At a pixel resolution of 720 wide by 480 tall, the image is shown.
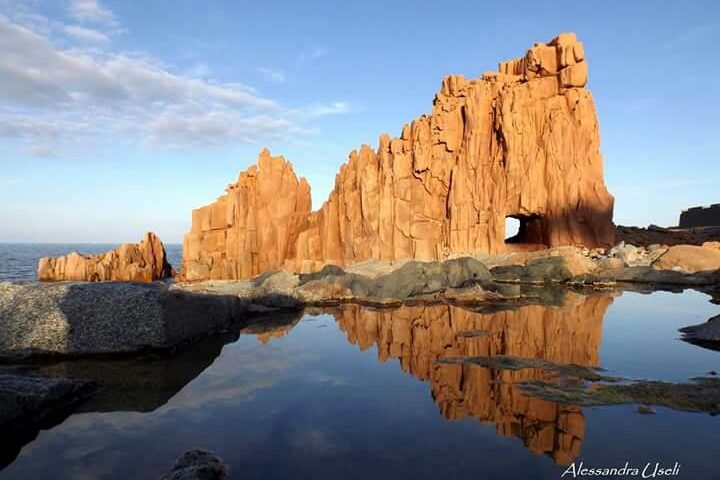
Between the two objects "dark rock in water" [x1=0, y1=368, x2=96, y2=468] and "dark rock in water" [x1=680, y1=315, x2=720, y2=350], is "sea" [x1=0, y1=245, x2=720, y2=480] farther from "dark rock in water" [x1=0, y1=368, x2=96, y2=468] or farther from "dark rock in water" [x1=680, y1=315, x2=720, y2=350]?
"dark rock in water" [x1=680, y1=315, x2=720, y2=350]

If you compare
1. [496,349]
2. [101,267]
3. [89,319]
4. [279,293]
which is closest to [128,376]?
[89,319]

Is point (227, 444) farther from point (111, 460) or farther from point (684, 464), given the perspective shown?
point (684, 464)

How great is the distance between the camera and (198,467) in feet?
18.2

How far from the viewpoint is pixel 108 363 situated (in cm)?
1116

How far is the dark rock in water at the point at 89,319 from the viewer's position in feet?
38.6

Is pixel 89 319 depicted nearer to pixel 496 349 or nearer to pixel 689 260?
pixel 496 349

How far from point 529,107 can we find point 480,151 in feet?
19.2

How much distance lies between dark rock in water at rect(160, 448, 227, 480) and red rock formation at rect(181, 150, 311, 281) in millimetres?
39603

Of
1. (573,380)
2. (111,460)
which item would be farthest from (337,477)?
(573,380)

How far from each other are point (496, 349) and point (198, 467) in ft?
27.8

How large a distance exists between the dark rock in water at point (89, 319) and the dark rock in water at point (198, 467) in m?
6.84

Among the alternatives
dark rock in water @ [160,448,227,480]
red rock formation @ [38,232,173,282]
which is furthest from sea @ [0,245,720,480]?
red rock formation @ [38,232,173,282]

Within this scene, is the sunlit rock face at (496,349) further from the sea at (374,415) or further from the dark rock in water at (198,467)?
the dark rock in water at (198,467)

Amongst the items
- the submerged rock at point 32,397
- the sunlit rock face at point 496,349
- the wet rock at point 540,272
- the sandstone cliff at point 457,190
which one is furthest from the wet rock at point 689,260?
the submerged rock at point 32,397
